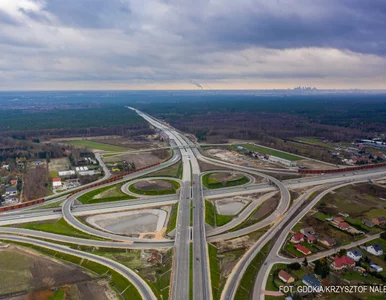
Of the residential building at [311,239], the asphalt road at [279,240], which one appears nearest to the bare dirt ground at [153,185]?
the asphalt road at [279,240]

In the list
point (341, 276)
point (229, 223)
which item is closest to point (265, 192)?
point (229, 223)

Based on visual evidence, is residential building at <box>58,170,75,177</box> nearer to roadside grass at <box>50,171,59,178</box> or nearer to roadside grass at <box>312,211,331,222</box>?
roadside grass at <box>50,171,59,178</box>

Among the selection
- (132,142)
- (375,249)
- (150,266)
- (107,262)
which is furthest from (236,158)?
(107,262)


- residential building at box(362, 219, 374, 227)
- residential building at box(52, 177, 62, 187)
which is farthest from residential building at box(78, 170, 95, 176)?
residential building at box(362, 219, 374, 227)

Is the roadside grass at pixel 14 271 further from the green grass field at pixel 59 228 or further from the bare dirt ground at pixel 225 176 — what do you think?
the bare dirt ground at pixel 225 176

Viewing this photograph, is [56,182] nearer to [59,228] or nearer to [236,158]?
[59,228]

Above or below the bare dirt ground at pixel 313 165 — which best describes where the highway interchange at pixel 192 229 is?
below
